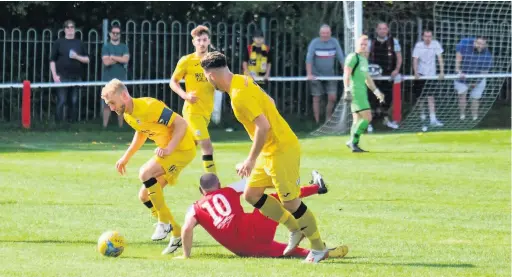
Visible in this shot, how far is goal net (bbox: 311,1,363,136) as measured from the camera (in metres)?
22.0

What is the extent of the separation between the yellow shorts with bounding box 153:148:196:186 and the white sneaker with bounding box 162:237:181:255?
79cm

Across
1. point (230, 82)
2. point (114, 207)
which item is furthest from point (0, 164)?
point (230, 82)

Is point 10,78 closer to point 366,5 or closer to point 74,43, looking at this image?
point 74,43

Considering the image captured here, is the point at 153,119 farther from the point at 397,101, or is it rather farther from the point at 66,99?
the point at 397,101

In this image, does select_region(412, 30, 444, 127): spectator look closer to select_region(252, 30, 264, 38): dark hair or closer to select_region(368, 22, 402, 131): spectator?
select_region(368, 22, 402, 131): spectator

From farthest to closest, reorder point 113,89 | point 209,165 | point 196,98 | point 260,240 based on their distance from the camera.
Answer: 1. point 196,98
2. point 209,165
3. point 113,89
4. point 260,240

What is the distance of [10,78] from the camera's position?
2406 cm

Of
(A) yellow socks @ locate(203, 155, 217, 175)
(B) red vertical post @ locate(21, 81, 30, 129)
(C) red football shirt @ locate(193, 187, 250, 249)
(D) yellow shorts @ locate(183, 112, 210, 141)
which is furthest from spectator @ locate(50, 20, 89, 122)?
(C) red football shirt @ locate(193, 187, 250, 249)

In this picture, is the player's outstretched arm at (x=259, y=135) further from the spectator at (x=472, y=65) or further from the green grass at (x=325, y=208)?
the spectator at (x=472, y=65)

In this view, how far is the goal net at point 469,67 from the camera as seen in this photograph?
23578mm

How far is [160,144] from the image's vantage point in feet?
37.0

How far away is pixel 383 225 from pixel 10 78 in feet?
45.4

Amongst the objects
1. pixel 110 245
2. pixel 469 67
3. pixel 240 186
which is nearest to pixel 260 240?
pixel 240 186

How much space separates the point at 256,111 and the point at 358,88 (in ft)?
30.5
